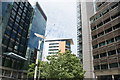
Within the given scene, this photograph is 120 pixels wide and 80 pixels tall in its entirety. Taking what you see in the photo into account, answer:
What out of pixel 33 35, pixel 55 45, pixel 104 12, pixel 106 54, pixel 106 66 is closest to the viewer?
pixel 106 66

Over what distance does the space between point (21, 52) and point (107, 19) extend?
3073 centimetres

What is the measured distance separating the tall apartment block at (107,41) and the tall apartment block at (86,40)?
1754 mm

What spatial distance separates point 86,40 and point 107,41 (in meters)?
8.24

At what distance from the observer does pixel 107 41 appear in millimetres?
30625

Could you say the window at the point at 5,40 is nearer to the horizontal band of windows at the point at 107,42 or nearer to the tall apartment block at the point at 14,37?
the tall apartment block at the point at 14,37

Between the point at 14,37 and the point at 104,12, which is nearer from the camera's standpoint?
the point at 104,12

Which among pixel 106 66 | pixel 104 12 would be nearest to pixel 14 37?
pixel 104 12

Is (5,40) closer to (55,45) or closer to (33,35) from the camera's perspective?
(33,35)

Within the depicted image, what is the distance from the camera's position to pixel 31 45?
49594mm

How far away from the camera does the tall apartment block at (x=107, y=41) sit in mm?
27672

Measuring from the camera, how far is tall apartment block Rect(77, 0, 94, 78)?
1372 inches

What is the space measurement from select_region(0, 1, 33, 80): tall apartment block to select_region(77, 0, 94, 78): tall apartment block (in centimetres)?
2021

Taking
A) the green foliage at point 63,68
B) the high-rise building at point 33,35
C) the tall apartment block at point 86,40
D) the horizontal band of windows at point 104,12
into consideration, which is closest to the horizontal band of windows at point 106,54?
the tall apartment block at point 86,40

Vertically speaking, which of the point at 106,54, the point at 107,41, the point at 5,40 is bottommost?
the point at 106,54
